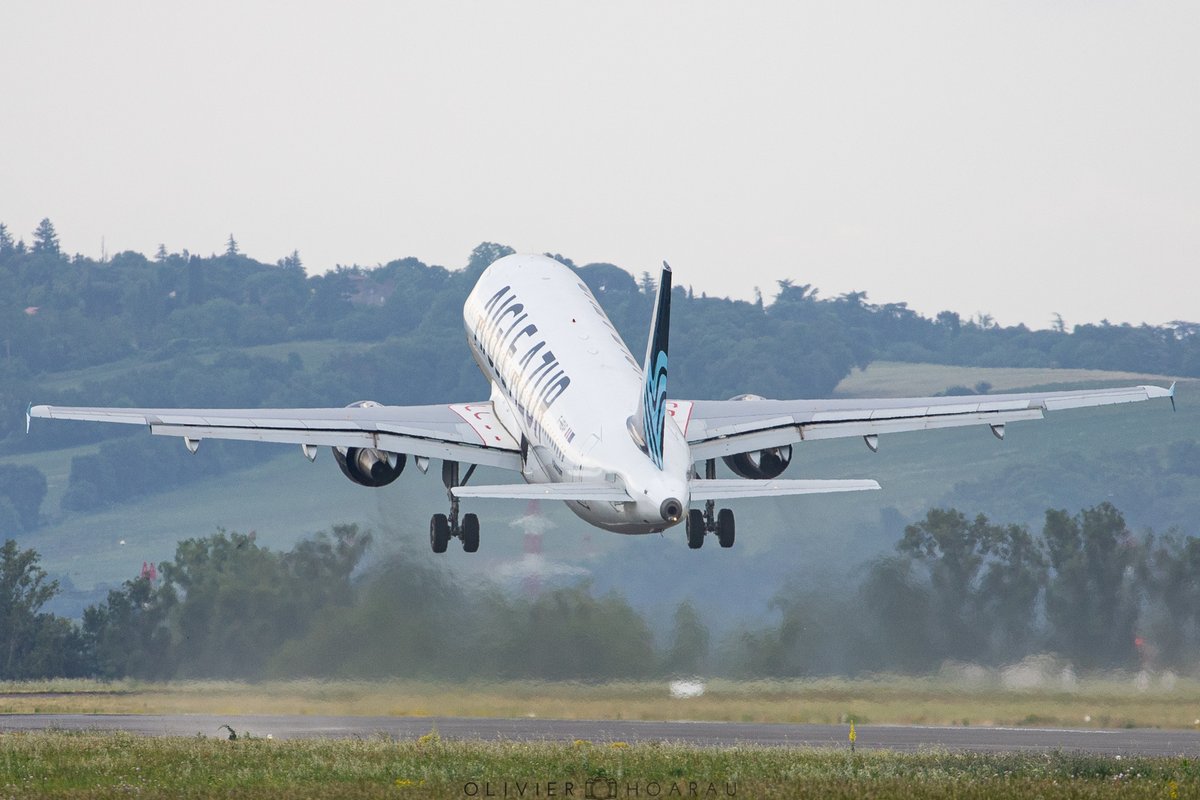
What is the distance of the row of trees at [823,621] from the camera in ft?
194

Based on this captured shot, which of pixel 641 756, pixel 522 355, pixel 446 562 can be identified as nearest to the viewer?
pixel 641 756

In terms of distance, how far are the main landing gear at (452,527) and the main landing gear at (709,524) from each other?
20.7 feet

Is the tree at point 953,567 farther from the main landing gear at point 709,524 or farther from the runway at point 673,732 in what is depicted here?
the main landing gear at point 709,524

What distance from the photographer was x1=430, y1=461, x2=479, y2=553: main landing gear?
57.0 m

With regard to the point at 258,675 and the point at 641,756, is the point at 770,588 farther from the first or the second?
the point at 641,756

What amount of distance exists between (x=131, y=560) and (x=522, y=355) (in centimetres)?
14567

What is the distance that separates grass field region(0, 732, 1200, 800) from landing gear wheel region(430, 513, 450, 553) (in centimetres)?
1414

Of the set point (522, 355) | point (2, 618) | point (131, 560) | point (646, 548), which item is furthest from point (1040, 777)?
point (131, 560)

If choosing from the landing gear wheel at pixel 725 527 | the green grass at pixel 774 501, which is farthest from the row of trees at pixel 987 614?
the landing gear wheel at pixel 725 527

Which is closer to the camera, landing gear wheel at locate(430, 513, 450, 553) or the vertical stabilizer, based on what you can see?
the vertical stabilizer

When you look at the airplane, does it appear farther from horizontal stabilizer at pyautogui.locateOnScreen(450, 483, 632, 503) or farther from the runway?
the runway

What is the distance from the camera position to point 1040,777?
35.8 metres

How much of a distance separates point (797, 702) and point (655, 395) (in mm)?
14074

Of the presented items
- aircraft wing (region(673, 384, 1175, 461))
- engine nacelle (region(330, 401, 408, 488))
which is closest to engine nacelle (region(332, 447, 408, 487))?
engine nacelle (region(330, 401, 408, 488))
